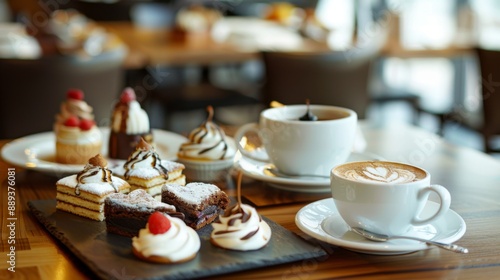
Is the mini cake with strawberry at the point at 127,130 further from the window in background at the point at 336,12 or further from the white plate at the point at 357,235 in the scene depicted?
the window in background at the point at 336,12

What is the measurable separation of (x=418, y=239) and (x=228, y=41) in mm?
3011

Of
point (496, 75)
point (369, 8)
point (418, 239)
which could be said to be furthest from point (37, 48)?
point (369, 8)

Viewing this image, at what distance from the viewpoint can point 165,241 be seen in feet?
3.18

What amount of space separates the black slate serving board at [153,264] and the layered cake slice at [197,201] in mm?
21

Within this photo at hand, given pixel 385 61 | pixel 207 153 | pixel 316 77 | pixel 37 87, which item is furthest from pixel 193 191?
pixel 385 61

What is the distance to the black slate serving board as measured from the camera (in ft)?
3.06

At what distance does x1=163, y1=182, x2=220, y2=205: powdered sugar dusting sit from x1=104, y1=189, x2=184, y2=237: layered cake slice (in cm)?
4

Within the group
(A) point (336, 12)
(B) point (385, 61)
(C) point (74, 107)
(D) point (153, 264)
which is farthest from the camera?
(A) point (336, 12)

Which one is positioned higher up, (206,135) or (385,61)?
(206,135)

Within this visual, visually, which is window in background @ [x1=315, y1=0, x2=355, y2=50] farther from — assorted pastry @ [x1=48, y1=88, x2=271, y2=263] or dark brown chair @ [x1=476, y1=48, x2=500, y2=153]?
assorted pastry @ [x1=48, y1=88, x2=271, y2=263]

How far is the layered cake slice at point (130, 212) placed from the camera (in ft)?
3.48

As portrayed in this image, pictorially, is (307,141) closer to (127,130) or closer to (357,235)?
(357,235)

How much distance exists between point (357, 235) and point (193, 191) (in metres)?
0.26

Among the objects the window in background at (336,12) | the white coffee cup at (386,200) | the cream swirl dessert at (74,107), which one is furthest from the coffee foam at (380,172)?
the window in background at (336,12)
